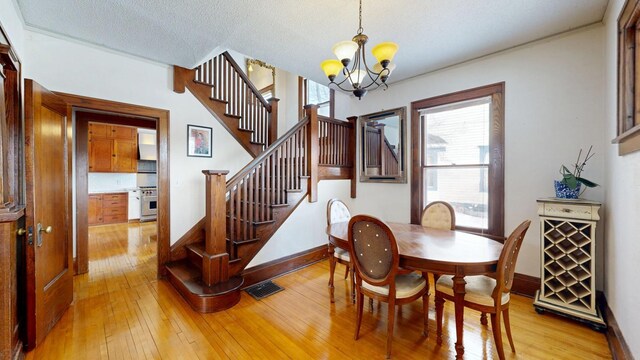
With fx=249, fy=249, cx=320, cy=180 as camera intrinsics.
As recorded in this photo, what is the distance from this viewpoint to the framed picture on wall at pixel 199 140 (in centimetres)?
352

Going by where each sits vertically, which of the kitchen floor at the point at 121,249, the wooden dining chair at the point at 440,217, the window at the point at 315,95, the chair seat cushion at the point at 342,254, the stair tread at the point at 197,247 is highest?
the window at the point at 315,95

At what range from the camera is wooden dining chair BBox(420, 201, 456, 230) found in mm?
2791

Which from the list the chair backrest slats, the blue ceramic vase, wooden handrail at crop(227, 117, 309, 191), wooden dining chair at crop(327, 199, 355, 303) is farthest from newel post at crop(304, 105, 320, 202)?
the blue ceramic vase

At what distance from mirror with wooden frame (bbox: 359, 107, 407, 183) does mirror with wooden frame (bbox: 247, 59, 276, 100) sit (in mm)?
2745

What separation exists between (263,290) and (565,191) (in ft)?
10.9

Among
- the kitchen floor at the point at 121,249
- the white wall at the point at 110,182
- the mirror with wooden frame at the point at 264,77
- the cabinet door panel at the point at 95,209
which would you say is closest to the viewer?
the kitchen floor at the point at 121,249

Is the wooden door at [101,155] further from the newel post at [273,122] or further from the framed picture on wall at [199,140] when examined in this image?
the newel post at [273,122]

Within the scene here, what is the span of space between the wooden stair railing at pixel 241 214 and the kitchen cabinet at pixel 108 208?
462 cm

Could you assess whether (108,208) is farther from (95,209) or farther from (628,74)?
(628,74)

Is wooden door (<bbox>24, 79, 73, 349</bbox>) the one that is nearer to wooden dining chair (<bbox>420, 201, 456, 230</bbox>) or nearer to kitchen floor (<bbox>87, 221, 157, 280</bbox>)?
kitchen floor (<bbox>87, 221, 157, 280</bbox>)

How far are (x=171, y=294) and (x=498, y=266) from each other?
318 centimetres

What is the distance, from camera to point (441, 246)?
205 centimetres

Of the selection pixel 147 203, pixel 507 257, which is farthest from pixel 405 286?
pixel 147 203

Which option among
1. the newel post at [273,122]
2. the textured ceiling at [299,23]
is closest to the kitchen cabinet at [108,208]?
the newel post at [273,122]
